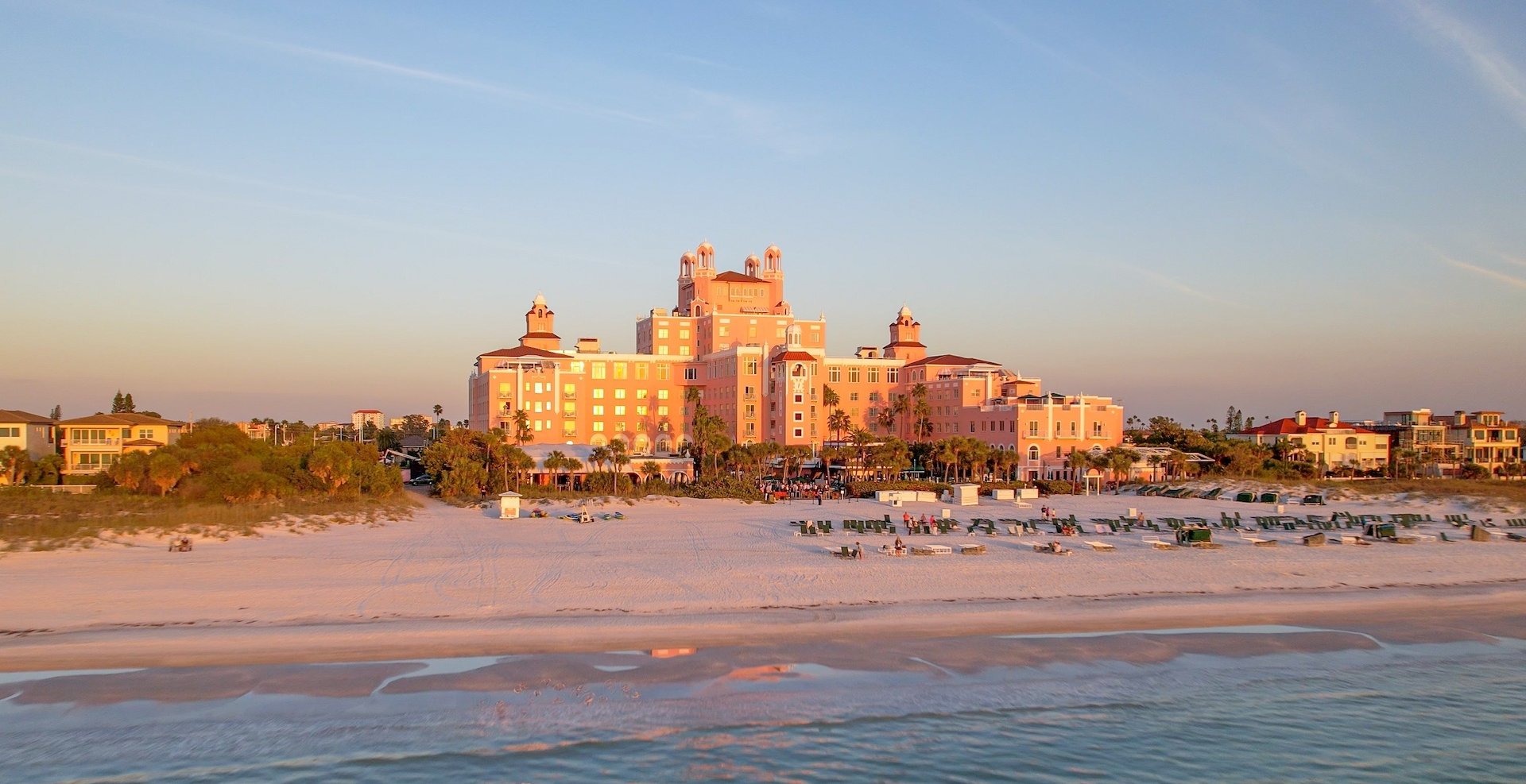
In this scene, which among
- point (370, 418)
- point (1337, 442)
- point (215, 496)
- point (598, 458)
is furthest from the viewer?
point (370, 418)

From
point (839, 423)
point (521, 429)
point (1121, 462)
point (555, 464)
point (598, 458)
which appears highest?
point (839, 423)

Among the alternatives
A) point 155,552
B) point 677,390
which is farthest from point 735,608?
point 677,390

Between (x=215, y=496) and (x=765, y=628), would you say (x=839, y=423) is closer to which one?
(x=215, y=496)

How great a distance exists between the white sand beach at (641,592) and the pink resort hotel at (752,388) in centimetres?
3400

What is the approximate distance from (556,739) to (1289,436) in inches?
3504

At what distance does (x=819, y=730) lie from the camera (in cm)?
1678

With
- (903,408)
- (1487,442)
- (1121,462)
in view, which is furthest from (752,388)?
(1487,442)

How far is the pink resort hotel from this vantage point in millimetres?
73250

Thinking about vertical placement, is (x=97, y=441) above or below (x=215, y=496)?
above

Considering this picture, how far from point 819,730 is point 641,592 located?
11.2 m

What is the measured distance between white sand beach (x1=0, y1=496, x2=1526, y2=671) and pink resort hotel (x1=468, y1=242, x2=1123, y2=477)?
112ft

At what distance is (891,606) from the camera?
26031mm

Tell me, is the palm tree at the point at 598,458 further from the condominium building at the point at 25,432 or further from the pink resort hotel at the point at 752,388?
the condominium building at the point at 25,432

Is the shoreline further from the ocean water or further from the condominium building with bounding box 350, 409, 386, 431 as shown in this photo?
the condominium building with bounding box 350, 409, 386, 431
